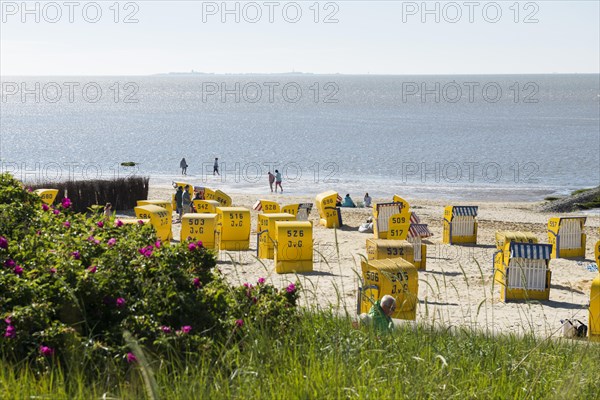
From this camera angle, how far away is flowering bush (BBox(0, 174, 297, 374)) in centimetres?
519

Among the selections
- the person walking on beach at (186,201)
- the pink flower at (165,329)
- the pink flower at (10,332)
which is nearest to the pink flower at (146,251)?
the pink flower at (165,329)

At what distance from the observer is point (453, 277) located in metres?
16.5

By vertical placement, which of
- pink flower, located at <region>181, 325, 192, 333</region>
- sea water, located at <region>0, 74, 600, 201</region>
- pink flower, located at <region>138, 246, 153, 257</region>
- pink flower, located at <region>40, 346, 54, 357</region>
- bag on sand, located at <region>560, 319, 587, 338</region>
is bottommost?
bag on sand, located at <region>560, 319, 587, 338</region>

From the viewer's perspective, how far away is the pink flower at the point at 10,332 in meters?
5.11

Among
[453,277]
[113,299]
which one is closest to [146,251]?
[113,299]

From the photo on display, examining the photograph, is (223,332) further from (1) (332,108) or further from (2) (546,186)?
(1) (332,108)

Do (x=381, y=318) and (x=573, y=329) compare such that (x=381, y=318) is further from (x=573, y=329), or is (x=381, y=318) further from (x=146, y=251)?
(x=573, y=329)

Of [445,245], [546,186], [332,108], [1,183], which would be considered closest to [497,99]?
[332,108]

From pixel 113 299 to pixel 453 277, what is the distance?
1167 centimetres

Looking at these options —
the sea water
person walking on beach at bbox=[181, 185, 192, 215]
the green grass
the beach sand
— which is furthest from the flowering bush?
the sea water

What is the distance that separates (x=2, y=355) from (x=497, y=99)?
18983 cm

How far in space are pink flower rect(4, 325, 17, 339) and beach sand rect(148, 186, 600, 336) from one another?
193 cm

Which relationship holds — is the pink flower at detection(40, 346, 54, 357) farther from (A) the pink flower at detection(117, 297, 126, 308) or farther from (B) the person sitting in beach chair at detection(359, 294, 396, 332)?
(B) the person sitting in beach chair at detection(359, 294, 396, 332)

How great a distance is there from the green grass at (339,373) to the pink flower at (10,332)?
8.4 inches
